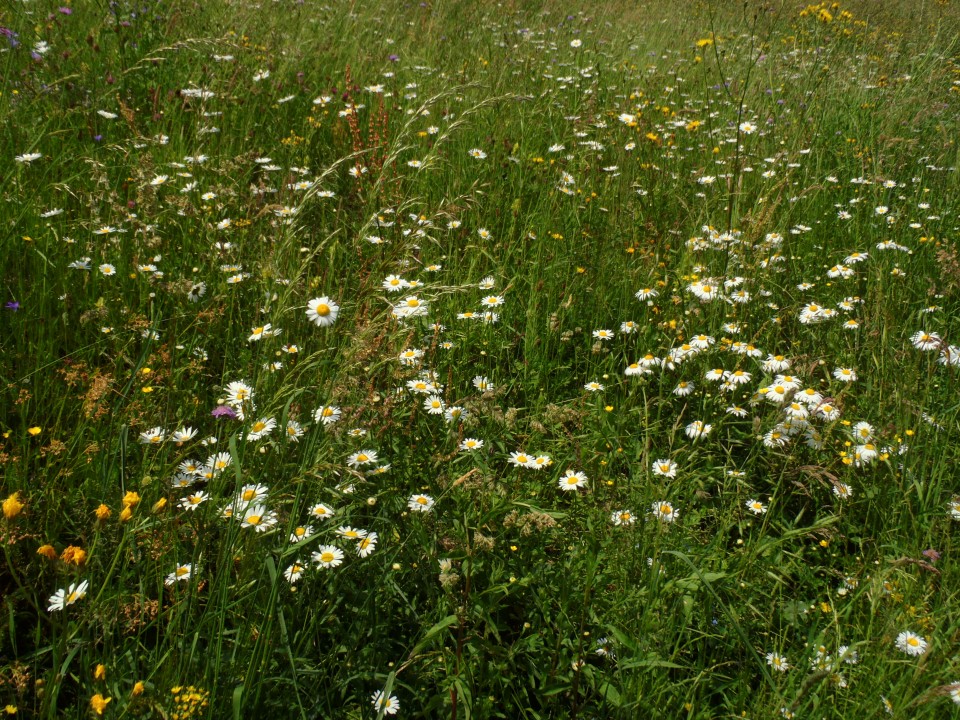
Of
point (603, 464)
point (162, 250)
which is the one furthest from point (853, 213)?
point (162, 250)

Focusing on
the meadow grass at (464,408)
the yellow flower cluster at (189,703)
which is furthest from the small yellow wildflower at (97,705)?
the yellow flower cluster at (189,703)

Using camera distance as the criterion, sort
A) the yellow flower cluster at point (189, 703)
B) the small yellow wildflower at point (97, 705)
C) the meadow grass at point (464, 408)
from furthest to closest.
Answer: the meadow grass at point (464, 408), the yellow flower cluster at point (189, 703), the small yellow wildflower at point (97, 705)

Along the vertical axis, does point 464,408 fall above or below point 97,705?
below

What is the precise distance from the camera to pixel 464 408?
1.92 metres

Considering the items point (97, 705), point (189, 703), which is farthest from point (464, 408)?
point (97, 705)

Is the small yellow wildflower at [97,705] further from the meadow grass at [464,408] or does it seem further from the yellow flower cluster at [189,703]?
the yellow flower cluster at [189,703]

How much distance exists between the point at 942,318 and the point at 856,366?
28.1 inches

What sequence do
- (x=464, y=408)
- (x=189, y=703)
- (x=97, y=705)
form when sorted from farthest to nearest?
(x=464, y=408), (x=189, y=703), (x=97, y=705)

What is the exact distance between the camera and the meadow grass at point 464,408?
133 centimetres

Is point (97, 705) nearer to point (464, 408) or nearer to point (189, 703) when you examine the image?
point (189, 703)

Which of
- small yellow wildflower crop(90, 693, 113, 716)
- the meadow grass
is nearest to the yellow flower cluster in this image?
the meadow grass

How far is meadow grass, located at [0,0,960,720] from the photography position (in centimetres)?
133

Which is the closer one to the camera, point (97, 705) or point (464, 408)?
point (97, 705)

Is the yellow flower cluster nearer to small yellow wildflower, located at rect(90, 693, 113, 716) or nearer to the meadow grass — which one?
the meadow grass
